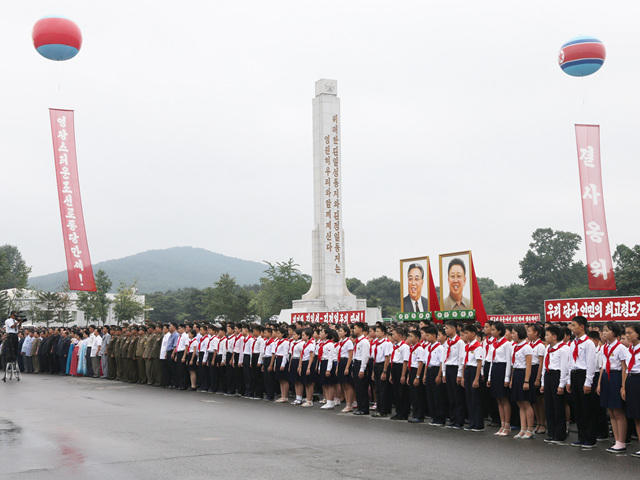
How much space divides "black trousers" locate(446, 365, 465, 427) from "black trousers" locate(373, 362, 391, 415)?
1.45 metres

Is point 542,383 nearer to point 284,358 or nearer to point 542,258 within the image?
point 284,358

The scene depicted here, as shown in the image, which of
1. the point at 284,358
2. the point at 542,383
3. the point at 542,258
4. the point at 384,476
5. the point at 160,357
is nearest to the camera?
the point at 384,476

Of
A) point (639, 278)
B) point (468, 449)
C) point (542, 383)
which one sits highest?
point (639, 278)

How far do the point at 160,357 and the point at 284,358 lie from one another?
5.58 metres

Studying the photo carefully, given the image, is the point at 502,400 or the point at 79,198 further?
the point at 79,198

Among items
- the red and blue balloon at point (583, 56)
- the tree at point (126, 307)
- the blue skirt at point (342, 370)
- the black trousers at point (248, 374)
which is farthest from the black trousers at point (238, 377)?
the tree at point (126, 307)

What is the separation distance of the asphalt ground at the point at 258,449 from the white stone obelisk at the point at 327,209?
21847 millimetres

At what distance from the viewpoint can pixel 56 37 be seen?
1606 centimetres

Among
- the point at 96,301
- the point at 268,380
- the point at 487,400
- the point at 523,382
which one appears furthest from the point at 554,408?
the point at 96,301

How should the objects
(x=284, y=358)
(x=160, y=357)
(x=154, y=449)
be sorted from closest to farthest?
(x=154, y=449) → (x=284, y=358) → (x=160, y=357)

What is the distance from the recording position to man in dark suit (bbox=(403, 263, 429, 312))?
19.7 meters

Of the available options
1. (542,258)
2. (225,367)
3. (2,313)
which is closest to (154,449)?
(225,367)

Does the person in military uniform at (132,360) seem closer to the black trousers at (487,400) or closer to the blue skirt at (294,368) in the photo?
the blue skirt at (294,368)

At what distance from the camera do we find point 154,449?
8.62m
